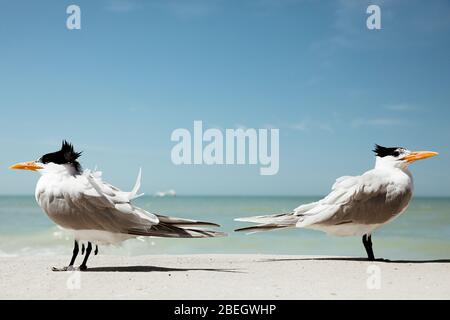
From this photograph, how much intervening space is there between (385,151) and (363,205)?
0.77m

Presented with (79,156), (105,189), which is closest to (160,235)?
(105,189)

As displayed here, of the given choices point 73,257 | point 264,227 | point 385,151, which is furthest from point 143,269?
point 385,151

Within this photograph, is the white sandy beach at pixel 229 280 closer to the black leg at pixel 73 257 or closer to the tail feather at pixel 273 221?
the black leg at pixel 73 257

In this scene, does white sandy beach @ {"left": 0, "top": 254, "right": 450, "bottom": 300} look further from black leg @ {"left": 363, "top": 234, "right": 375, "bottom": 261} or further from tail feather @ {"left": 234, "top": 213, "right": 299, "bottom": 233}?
tail feather @ {"left": 234, "top": 213, "right": 299, "bottom": 233}

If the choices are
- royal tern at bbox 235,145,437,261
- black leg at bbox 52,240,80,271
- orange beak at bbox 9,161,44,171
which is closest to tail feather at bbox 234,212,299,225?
royal tern at bbox 235,145,437,261

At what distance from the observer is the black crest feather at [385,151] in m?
6.21

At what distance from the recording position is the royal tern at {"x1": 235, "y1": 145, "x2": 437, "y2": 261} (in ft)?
19.9

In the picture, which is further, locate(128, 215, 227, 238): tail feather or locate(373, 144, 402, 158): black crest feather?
locate(373, 144, 402, 158): black crest feather

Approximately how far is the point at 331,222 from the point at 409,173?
118cm

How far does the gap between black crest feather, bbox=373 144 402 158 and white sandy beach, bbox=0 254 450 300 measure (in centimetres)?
136

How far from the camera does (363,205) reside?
606cm

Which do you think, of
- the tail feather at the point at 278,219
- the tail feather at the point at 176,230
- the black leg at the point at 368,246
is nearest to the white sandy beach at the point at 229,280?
the black leg at the point at 368,246
